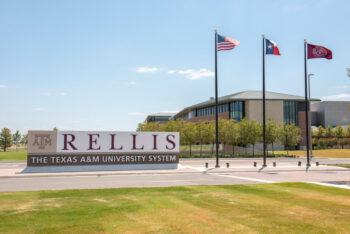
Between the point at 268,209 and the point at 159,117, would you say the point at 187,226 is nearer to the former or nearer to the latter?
the point at 268,209

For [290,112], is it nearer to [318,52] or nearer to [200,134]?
[200,134]

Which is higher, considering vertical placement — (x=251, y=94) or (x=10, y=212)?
(x=251, y=94)

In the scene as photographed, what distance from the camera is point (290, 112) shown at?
283ft

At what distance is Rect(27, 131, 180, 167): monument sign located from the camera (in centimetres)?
3161

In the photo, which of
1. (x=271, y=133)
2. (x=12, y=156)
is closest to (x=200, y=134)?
(x=271, y=133)

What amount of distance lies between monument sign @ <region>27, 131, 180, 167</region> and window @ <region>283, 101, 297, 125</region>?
55262 mm

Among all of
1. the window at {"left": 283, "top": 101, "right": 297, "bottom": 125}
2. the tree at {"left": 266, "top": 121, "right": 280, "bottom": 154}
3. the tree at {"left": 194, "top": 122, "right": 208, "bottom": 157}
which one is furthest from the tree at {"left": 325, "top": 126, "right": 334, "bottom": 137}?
the tree at {"left": 194, "top": 122, "right": 208, "bottom": 157}

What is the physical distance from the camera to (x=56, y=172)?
30.6 meters

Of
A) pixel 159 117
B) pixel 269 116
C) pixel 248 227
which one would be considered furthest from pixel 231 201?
pixel 159 117

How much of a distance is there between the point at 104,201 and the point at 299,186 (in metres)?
10.3

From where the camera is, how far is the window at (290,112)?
8538cm

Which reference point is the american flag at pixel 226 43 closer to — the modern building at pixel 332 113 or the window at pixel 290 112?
the window at pixel 290 112

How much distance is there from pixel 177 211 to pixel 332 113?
92.6m

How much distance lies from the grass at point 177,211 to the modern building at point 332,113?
83.9m
